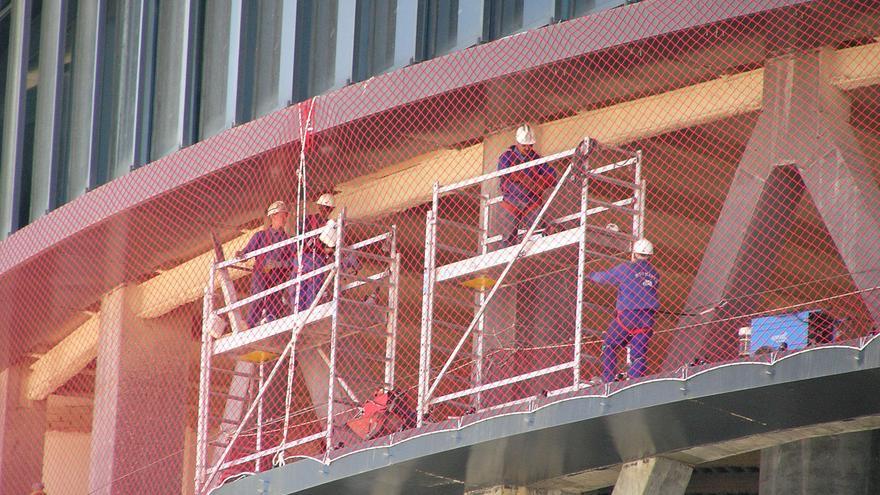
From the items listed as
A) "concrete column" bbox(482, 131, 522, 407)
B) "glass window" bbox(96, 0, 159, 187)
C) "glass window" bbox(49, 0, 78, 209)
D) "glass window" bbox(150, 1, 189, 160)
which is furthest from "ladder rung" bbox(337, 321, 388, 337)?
"glass window" bbox(49, 0, 78, 209)

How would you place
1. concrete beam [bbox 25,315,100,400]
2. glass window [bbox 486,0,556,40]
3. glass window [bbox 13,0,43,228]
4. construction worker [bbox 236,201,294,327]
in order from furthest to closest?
1. concrete beam [bbox 25,315,100,400]
2. glass window [bbox 13,0,43,228]
3. construction worker [bbox 236,201,294,327]
4. glass window [bbox 486,0,556,40]

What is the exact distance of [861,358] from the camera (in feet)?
46.6

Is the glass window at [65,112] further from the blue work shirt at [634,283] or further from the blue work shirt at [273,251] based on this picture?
the blue work shirt at [634,283]

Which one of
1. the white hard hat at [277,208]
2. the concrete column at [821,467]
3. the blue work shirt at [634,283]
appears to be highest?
the white hard hat at [277,208]

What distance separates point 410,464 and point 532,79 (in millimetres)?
4591

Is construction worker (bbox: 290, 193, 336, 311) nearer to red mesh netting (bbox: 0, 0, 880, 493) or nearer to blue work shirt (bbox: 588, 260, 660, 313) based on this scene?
red mesh netting (bbox: 0, 0, 880, 493)

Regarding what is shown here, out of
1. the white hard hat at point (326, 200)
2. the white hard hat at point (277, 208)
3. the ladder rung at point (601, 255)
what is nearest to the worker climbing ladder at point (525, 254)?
the ladder rung at point (601, 255)

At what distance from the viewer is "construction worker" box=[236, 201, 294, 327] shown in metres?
20.8

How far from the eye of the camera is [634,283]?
16.9 m

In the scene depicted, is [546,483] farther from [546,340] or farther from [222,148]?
[222,148]

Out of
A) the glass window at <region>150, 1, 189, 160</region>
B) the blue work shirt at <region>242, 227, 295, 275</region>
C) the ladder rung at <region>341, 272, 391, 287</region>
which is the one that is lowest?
the ladder rung at <region>341, 272, 391, 287</region>

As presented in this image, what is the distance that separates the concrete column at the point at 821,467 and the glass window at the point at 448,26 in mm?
7121

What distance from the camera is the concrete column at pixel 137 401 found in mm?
25078

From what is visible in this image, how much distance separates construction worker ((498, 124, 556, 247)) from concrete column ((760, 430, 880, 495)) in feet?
21.4
